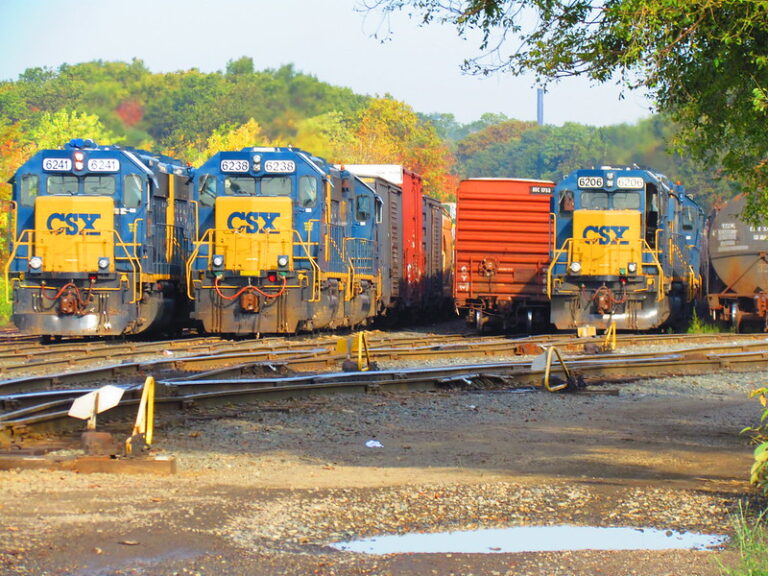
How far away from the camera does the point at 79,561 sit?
5.80 metres

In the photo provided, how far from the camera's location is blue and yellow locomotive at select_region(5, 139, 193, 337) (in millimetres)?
20922

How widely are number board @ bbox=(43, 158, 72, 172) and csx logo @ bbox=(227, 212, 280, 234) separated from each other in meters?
3.20

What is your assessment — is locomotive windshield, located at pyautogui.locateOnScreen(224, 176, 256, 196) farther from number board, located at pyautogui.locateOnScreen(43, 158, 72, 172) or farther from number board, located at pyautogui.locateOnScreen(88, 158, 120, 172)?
number board, located at pyautogui.locateOnScreen(43, 158, 72, 172)

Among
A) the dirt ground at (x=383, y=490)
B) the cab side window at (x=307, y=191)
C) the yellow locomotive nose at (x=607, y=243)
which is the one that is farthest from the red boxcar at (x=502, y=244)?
the dirt ground at (x=383, y=490)

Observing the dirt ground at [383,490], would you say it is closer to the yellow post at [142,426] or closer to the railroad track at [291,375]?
the yellow post at [142,426]

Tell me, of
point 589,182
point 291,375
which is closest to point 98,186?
point 291,375

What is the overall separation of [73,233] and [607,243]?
10691mm

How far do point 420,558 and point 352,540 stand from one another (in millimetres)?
571

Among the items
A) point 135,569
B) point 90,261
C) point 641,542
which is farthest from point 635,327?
point 135,569

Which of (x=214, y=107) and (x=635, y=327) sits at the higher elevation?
(x=214, y=107)

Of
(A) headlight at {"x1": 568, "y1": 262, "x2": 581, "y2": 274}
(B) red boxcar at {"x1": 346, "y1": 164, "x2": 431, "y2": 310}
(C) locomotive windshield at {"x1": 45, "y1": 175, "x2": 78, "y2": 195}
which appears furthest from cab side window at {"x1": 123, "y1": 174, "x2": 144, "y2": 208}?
(A) headlight at {"x1": 568, "y1": 262, "x2": 581, "y2": 274}

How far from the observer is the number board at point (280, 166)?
71.3ft

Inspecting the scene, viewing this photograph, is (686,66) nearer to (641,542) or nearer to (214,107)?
(641,542)

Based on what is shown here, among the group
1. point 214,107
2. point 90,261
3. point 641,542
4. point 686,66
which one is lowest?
point 641,542
